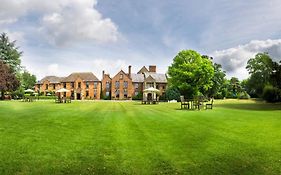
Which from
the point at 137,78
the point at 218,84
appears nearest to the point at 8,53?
the point at 137,78

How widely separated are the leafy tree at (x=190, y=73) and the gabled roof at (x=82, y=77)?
33099mm

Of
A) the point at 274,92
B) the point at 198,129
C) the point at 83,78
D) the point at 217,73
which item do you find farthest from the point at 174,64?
the point at 198,129

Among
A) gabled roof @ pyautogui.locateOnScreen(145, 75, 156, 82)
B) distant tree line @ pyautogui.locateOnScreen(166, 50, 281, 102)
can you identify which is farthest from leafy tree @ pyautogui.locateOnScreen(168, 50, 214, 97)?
gabled roof @ pyautogui.locateOnScreen(145, 75, 156, 82)

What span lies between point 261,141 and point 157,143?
4.16m

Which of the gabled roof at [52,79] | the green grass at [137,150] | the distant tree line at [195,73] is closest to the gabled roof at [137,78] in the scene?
the distant tree line at [195,73]

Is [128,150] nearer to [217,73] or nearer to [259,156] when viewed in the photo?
[259,156]

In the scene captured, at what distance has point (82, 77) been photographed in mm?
88188

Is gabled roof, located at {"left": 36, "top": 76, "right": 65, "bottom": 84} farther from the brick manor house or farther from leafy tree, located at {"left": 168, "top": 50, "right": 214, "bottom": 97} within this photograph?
leafy tree, located at {"left": 168, "top": 50, "right": 214, "bottom": 97}

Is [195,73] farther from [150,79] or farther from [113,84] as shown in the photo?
[113,84]

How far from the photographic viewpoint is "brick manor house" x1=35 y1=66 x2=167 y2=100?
277ft

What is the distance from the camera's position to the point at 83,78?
87875mm

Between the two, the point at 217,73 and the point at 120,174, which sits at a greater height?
the point at 217,73

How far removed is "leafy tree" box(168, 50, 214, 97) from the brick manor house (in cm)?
2143

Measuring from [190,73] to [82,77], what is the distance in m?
42.5
